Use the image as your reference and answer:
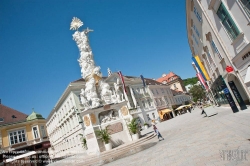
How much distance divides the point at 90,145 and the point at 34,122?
26643 millimetres

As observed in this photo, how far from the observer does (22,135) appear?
110 feet

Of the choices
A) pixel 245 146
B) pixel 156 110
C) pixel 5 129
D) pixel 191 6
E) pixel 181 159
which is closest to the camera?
pixel 245 146

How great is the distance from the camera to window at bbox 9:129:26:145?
32.0 meters

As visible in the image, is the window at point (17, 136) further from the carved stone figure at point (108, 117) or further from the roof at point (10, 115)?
the carved stone figure at point (108, 117)

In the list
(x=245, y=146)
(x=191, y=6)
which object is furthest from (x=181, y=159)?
A: (x=191, y=6)

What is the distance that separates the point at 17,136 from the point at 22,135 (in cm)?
86

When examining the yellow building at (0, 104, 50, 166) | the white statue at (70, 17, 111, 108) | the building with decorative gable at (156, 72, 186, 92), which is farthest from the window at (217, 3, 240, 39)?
the building with decorative gable at (156, 72, 186, 92)

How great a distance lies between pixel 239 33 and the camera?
38.5 ft

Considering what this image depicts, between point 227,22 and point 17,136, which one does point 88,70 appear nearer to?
point 227,22

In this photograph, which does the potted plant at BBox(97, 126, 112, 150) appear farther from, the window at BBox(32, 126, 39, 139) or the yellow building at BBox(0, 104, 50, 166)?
the window at BBox(32, 126, 39, 139)

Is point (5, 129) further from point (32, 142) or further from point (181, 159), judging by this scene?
point (181, 159)

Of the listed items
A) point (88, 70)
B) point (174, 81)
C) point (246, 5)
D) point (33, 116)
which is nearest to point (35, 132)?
point (33, 116)

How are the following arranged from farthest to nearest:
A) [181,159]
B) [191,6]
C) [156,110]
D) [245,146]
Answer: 1. [156,110]
2. [191,6]
3. [181,159]
4. [245,146]

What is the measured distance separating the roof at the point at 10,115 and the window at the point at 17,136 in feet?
7.46
